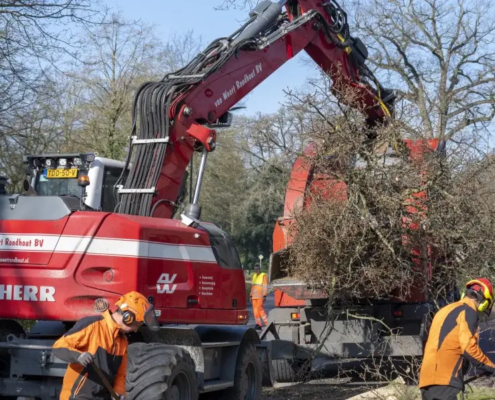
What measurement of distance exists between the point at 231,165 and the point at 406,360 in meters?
29.4

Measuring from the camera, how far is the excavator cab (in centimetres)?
966

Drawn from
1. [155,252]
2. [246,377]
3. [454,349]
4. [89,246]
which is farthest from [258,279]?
[454,349]

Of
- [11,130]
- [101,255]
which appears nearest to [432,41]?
[11,130]

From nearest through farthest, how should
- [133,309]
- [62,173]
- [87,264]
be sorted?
[133,309]
[87,264]
[62,173]

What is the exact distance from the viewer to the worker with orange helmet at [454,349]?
676 cm

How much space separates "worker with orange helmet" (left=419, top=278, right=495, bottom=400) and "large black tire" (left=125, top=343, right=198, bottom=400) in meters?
2.25

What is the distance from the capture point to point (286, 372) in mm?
12508

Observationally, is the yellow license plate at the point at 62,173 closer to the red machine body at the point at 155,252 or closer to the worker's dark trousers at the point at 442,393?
the red machine body at the point at 155,252

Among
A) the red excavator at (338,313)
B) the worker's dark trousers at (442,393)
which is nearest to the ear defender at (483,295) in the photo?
the worker's dark trousers at (442,393)

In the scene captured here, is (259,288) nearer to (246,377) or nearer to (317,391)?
(317,391)

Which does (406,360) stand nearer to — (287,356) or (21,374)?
(287,356)

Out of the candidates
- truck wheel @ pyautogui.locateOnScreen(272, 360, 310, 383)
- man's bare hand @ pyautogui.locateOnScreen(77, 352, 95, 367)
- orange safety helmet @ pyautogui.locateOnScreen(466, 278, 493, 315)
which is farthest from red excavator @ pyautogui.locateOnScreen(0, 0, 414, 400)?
orange safety helmet @ pyautogui.locateOnScreen(466, 278, 493, 315)

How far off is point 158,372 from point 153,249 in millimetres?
1224

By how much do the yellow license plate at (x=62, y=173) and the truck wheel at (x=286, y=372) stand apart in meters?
4.33
